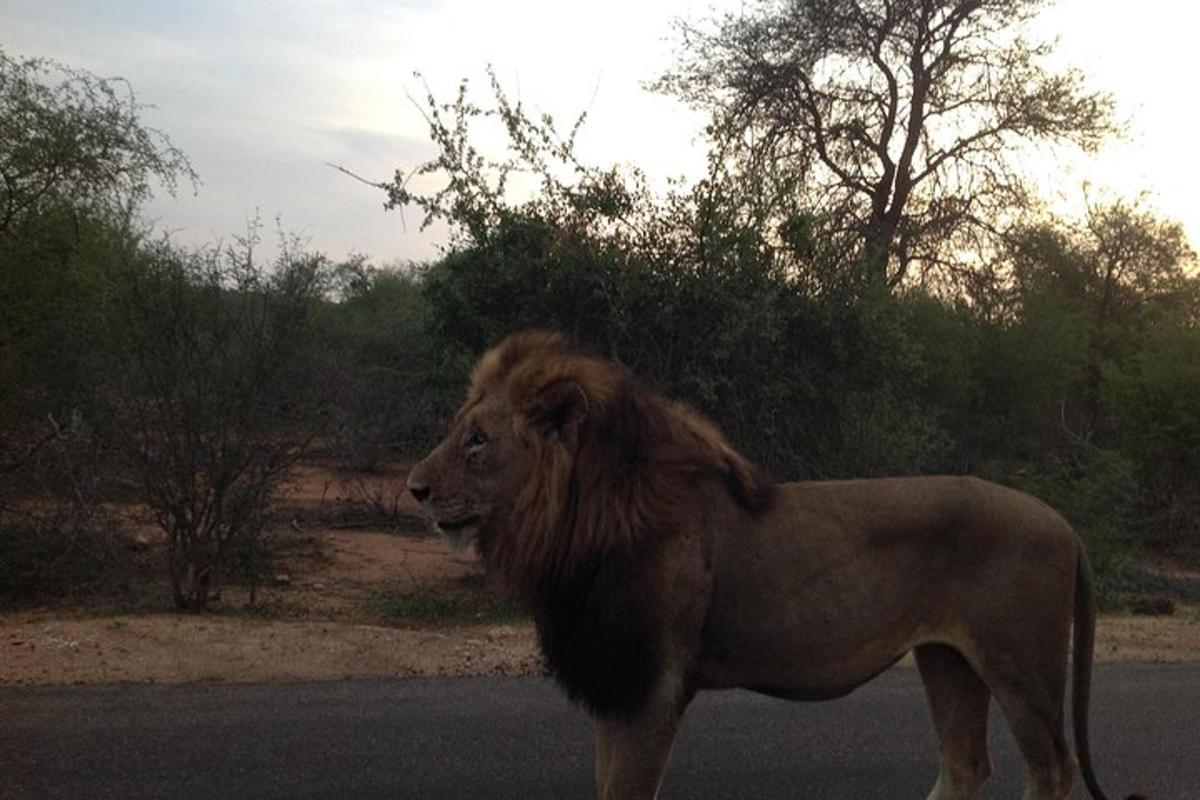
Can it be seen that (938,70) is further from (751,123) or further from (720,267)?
(720,267)

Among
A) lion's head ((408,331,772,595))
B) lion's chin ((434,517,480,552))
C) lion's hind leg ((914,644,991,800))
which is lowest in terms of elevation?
lion's hind leg ((914,644,991,800))

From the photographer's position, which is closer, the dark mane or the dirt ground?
the dark mane

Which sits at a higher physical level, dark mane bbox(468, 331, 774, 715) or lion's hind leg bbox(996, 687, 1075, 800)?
dark mane bbox(468, 331, 774, 715)

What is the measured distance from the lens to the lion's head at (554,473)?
12.9 ft

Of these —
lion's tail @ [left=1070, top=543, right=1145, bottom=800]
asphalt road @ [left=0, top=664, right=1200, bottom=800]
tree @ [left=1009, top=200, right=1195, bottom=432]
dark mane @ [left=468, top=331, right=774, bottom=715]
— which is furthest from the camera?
tree @ [left=1009, top=200, right=1195, bottom=432]

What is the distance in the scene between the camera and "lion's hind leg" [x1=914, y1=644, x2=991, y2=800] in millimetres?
4703

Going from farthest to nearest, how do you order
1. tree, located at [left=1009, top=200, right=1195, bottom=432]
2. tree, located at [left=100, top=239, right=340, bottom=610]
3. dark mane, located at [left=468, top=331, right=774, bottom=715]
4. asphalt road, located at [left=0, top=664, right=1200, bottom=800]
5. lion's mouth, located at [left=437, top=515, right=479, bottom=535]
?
tree, located at [left=1009, top=200, right=1195, bottom=432] → tree, located at [left=100, top=239, right=340, bottom=610] → asphalt road, located at [left=0, top=664, right=1200, bottom=800] → lion's mouth, located at [left=437, top=515, right=479, bottom=535] → dark mane, located at [left=468, top=331, right=774, bottom=715]

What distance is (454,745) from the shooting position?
6.11 metres

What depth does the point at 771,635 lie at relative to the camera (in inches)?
161

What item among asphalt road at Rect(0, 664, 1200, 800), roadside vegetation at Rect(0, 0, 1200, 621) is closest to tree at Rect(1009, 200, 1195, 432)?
roadside vegetation at Rect(0, 0, 1200, 621)

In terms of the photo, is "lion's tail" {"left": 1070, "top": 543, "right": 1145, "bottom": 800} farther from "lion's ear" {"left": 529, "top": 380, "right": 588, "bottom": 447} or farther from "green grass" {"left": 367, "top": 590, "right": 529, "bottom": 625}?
"green grass" {"left": 367, "top": 590, "right": 529, "bottom": 625}

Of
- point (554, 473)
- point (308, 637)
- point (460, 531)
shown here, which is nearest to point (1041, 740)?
point (554, 473)

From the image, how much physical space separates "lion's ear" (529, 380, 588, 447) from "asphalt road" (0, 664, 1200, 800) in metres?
2.15

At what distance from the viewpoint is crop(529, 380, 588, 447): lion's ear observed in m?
4.01
